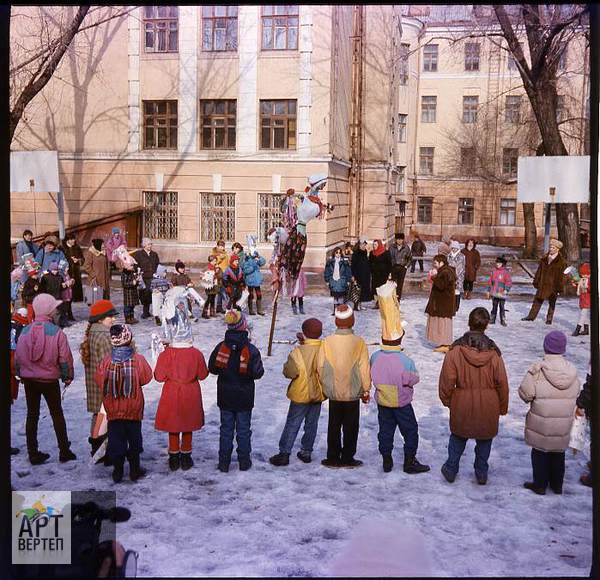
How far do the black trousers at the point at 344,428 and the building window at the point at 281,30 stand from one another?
11779 millimetres

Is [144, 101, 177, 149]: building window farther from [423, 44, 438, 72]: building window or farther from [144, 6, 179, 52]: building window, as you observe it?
[423, 44, 438, 72]: building window

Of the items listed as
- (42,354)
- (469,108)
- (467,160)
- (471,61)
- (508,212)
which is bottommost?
(42,354)

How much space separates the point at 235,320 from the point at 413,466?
6.43 ft

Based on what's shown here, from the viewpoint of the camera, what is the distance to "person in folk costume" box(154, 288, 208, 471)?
5.46 metres

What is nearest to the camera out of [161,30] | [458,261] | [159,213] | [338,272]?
[338,272]

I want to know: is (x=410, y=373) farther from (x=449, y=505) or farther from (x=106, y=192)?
(x=106, y=192)

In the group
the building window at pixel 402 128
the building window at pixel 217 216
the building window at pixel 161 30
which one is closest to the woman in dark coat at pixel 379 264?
the building window at pixel 217 216

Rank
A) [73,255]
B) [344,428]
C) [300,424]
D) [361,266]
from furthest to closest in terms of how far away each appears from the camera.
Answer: [361,266] → [73,255] → [300,424] → [344,428]

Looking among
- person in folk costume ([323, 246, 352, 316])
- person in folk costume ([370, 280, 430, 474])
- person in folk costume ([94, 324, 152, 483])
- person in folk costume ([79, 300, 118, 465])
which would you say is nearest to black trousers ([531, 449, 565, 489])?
person in folk costume ([370, 280, 430, 474])

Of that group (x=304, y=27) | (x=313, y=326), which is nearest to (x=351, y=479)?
(x=313, y=326)

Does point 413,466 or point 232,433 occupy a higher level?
point 232,433

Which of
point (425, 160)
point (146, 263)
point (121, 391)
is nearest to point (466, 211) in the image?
point (425, 160)

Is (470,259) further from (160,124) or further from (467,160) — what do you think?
(467,160)

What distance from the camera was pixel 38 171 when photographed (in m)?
6.91
